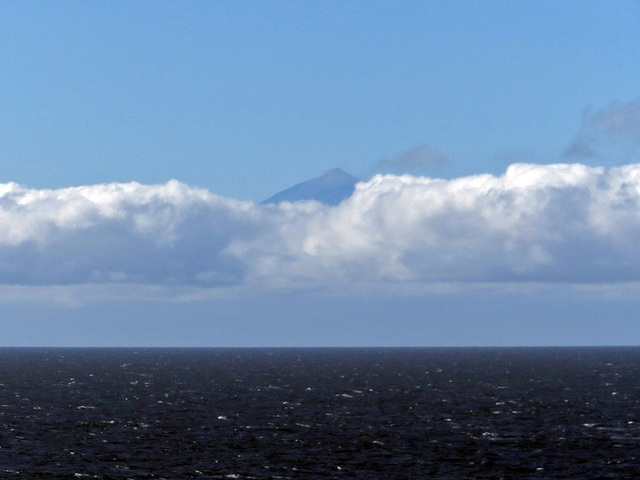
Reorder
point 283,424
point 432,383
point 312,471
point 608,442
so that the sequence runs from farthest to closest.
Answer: point 432,383 < point 283,424 < point 608,442 < point 312,471

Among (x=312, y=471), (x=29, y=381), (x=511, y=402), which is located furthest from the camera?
(x=29, y=381)

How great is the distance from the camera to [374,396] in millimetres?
108000

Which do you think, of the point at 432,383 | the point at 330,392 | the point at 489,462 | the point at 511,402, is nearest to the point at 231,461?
the point at 489,462

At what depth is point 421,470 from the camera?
5269cm

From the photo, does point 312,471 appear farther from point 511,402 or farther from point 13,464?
point 511,402

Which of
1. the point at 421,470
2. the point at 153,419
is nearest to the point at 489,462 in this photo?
the point at 421,470

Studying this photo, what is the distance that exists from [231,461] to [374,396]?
177 ft

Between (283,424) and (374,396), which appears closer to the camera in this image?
(283,424)

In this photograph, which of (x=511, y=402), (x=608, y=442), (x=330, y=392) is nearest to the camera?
(x=608, y=442)

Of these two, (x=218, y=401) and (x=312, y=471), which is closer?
(x=312, y=471)

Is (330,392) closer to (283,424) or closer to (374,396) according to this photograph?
(374,396)

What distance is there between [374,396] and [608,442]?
46.6 metres

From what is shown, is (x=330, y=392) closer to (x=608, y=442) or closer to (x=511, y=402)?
(x=511, y=402)

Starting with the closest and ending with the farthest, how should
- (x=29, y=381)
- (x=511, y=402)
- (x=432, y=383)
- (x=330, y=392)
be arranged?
(x=511, y=402) < (x=330, y=392) < (x=432, y=383) < (x=29, y=381)
